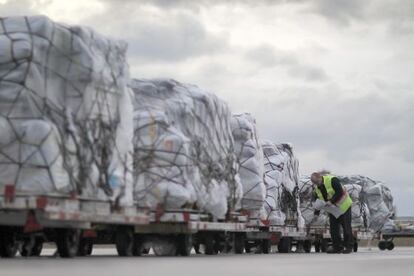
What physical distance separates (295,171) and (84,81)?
13.2 m

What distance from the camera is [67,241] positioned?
14.6 meters

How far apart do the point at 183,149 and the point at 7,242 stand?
3577mm

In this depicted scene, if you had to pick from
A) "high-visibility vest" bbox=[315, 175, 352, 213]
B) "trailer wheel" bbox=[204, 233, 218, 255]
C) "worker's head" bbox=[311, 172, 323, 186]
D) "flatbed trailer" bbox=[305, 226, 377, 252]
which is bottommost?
"trailer wheel" bbox=[204, 233, 218, 255]

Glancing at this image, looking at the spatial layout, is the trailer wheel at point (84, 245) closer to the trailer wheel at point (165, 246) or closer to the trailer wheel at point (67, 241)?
the trailer wheel at point (165, 246)

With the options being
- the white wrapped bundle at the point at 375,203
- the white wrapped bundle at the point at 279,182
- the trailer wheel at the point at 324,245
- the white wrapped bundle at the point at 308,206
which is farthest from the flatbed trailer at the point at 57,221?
the white wrapped bundle at the point at 375,203

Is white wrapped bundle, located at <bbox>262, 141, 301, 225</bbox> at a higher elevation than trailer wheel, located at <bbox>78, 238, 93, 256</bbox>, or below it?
higher

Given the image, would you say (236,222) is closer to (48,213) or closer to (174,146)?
(174,146)

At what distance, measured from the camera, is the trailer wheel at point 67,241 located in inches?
572

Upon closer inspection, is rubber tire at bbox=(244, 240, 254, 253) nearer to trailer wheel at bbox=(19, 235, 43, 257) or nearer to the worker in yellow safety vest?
the worker in yellow safety vest

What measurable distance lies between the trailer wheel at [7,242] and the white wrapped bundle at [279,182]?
30.7ft

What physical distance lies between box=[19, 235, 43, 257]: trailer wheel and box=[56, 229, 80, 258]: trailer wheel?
69cm

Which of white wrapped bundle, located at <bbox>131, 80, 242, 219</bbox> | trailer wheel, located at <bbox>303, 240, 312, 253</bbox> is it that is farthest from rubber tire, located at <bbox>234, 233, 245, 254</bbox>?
trailer wheel, located at <bbox>303, 240, 312, 253</bbox>

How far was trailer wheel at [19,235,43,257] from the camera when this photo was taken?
15.3 m

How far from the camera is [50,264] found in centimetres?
1230
